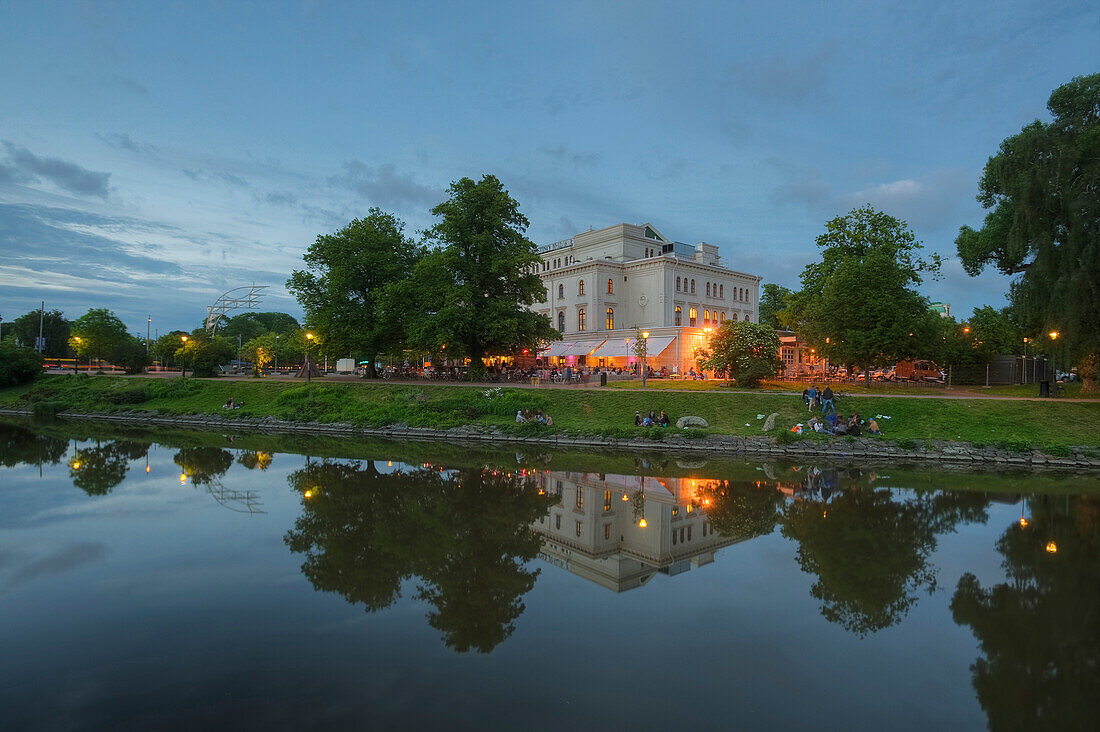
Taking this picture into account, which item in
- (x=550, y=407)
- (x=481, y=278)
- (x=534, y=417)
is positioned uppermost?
(x=481, y=278)

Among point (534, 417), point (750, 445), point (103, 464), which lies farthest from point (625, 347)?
point (103, 464)

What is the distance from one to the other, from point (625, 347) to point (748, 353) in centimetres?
1761

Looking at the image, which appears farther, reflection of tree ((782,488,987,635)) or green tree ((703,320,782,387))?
green tree ((703,320,782,387))

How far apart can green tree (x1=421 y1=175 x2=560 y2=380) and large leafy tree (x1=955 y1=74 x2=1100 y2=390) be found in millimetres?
23495

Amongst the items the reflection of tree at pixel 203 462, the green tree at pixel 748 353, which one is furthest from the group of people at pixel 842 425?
the reflection of tree at pixel 203 462

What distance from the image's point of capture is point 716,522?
38.6 ft

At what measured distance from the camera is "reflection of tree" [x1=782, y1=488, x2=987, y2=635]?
7672mm

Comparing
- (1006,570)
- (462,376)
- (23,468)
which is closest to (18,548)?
(23,468)

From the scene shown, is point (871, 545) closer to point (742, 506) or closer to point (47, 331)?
point (742, 506)

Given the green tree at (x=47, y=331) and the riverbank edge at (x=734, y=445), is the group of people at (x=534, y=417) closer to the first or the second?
the riverbank edge at (x=734, y=445)

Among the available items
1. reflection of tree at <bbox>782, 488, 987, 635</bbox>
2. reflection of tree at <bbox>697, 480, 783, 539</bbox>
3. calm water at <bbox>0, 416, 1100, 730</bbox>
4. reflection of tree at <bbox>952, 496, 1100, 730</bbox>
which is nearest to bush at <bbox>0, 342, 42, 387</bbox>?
calm water at <bbox>0, 416, 1100, 730</bbox>

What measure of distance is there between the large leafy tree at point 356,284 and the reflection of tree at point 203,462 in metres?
17.4

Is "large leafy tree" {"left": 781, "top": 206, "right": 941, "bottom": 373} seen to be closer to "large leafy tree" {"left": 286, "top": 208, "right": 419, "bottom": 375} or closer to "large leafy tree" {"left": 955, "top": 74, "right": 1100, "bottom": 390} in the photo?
"large leafy tree" {"left": 955, "top": 74, "right": 1100, "bottom": 390}

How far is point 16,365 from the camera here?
Answer: 141 ft
